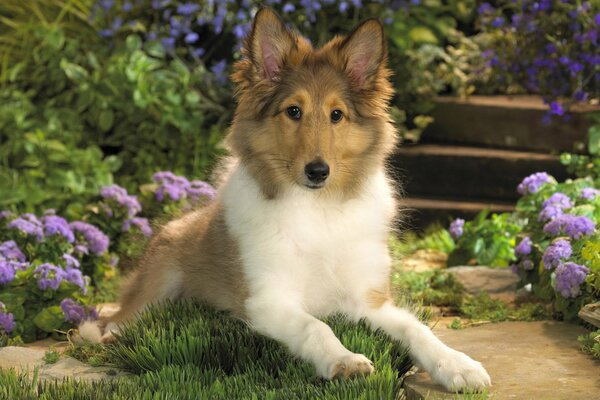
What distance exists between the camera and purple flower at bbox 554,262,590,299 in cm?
459

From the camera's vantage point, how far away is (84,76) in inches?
313

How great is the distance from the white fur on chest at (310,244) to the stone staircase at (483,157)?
10.6 feet

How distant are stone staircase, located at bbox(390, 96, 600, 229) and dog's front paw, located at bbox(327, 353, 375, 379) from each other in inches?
154

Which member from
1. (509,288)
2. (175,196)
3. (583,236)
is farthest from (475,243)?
(175,196)

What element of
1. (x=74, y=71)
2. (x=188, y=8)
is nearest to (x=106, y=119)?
(x=74, y=71)

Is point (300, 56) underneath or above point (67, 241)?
above

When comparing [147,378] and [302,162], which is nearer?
[147,378]

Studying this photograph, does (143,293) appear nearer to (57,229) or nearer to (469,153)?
(57,229)

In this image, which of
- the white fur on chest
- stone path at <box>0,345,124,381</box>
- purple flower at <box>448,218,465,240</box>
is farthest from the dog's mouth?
purple flower at <box>448,218,465,240</box>

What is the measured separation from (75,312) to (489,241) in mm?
2867

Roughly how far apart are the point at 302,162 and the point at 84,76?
14.9 feet

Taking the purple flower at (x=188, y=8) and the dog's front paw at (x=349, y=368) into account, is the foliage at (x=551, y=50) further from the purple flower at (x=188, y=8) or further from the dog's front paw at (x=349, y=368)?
the dog's front paw at (x=349, y=368)

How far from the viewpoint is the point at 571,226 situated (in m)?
4.89

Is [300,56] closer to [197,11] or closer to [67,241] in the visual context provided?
[67,241]
